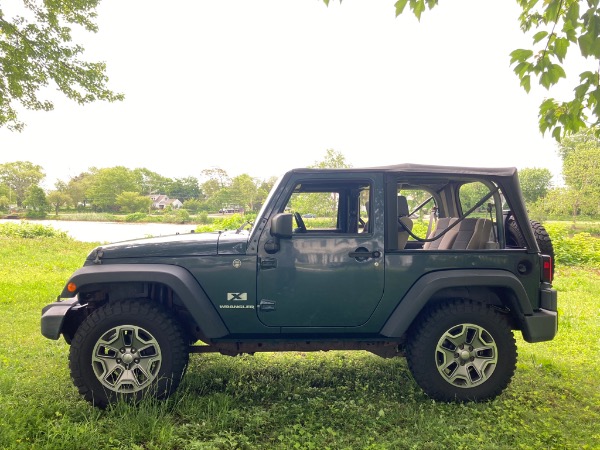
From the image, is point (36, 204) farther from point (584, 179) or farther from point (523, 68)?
point (584, 179)

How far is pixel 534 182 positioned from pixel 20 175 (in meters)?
60.2

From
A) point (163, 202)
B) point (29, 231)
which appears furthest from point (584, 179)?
point (163, 202)

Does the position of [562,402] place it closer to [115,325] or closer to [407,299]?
[407,299]

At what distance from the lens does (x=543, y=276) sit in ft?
11.6

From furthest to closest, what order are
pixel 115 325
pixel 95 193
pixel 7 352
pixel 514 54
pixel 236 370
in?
pixel 95 193
pixel 7 352
pixel 236 370
pixel 115 325
pixel 514 54

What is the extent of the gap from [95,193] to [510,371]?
5094 cm

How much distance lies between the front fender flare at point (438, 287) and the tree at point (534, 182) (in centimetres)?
2997

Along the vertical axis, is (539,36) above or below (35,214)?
above

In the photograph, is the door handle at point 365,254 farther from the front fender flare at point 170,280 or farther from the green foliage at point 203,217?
the green foliage at point 203,217

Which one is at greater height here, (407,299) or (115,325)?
(407,299)

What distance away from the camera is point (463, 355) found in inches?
135

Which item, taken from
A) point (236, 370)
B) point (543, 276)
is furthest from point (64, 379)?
point (543, 276)

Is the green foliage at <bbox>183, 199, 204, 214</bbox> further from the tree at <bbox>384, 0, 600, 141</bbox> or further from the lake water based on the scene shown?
the tree at <bbox>384, 0, 600, 141</bbox>

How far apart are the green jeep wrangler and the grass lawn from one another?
0.28 metres
